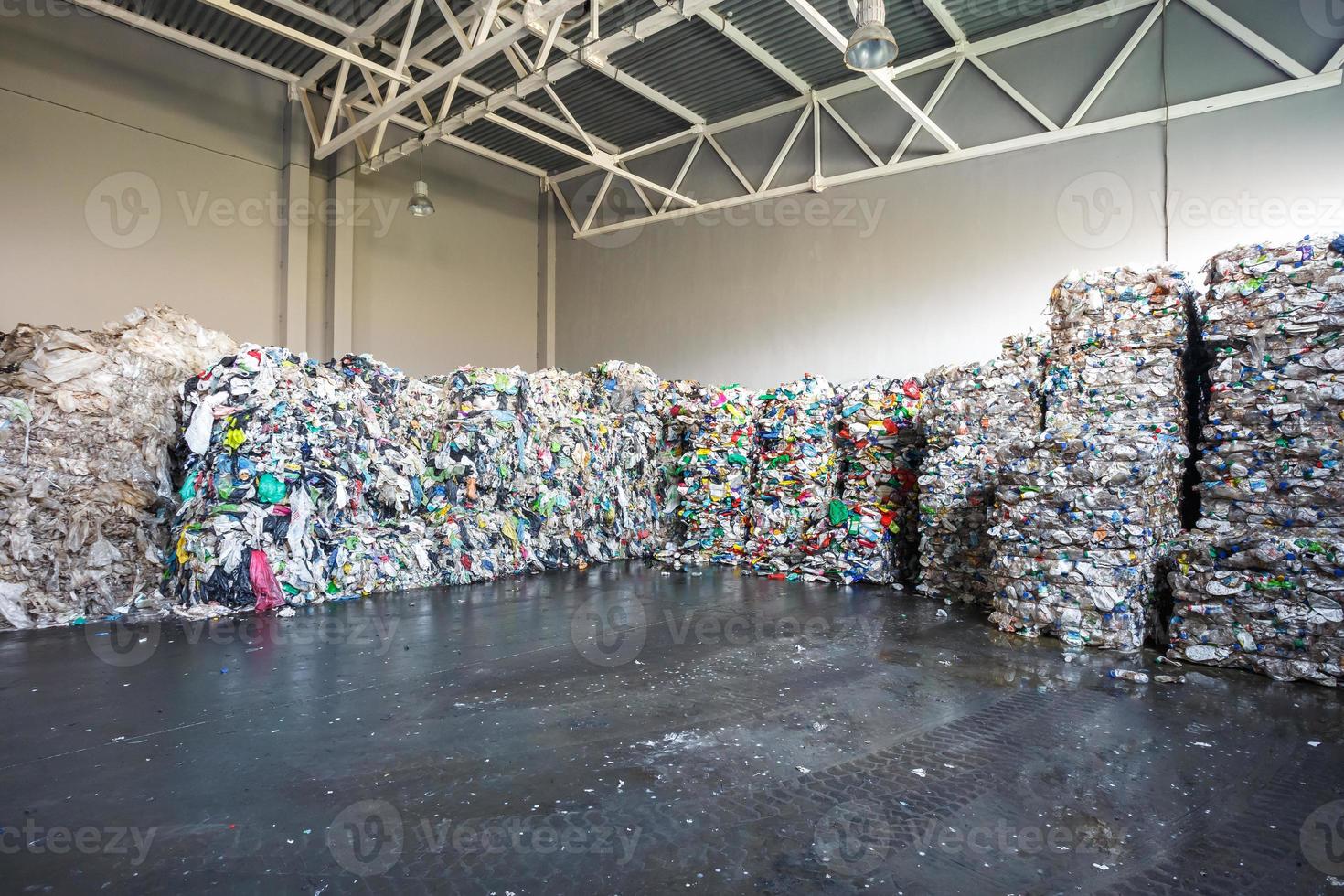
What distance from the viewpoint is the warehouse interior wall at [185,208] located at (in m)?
7.25

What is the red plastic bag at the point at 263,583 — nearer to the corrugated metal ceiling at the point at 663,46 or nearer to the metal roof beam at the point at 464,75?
the metal roof beam at the point at 464,75

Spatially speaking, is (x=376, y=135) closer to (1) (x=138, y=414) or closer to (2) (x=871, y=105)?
(1) (x=138, y=414)

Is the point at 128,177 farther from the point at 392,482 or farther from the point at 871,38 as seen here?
the point at 871,38

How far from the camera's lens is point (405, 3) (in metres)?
7.05

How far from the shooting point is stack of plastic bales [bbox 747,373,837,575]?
636 centimetres

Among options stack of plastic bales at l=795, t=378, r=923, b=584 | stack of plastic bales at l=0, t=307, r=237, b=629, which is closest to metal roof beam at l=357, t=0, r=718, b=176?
stack of plastic bales at l=795, t=378, r=923, b=584

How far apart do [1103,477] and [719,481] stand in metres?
3.78

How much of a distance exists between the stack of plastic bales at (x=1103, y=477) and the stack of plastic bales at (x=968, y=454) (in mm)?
748

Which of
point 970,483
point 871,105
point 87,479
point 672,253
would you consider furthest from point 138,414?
point 871,105

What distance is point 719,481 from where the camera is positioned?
7016mm

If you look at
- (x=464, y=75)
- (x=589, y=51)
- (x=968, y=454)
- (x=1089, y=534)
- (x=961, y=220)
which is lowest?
(x=1089, y=534)

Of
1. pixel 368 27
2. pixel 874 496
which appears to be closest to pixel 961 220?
pixel 874 496

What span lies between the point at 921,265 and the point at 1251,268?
492 cm

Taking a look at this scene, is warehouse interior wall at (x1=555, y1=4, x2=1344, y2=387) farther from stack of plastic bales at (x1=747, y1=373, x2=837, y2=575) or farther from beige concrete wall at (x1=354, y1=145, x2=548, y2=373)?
stack of plastic bales at (x1=747, y1=373, x2=837, y2=575)
